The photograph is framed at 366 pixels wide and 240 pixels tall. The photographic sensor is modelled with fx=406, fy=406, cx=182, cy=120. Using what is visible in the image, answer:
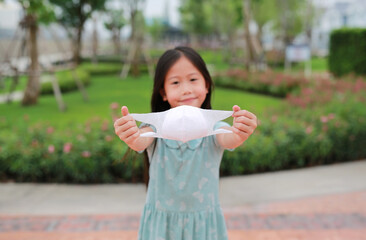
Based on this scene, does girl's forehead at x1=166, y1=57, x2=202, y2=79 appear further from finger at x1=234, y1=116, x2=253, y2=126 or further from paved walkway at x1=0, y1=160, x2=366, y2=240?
paved walkway at x1=0, y1=160, x2=366, y2=240

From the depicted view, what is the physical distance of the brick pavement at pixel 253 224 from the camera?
326 cm

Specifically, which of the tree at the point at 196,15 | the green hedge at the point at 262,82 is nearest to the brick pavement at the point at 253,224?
the green hedge at the point at 262,82

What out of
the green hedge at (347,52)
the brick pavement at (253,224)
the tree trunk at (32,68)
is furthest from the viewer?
the green hedge at (347,52)

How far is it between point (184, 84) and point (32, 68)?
8.05 metres

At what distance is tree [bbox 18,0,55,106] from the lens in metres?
8.37

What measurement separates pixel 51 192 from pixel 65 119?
3.89m

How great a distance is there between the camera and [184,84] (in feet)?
5.81

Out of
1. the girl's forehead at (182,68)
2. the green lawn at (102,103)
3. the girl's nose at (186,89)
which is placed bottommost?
the green lawn at (102,103)

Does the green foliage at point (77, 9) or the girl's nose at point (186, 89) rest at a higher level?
the green foliage at point (77, 9)

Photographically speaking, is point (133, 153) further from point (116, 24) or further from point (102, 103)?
point (116, 24)

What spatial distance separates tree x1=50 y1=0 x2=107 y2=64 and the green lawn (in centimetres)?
1063

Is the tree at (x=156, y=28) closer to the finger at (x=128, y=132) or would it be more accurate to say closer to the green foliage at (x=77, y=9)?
the green foliage at (x=77, y=9)

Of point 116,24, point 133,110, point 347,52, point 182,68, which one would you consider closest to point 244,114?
point 182,68

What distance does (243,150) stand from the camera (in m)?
4.79
